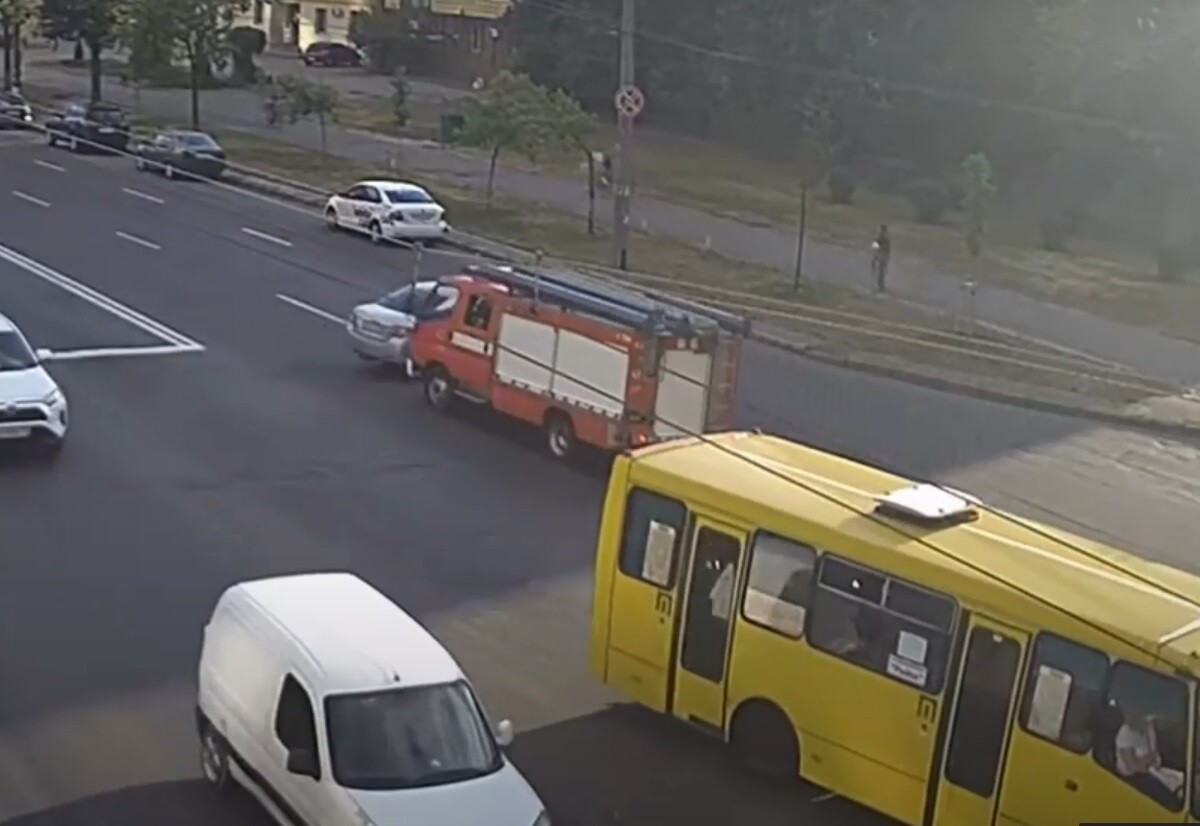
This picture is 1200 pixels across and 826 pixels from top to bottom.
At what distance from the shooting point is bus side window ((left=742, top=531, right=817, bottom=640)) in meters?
13.3

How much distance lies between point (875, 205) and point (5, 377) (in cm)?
3471

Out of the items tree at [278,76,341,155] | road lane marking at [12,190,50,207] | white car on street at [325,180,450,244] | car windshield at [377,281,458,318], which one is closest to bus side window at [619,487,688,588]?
car windshield at [377,281,458,318]

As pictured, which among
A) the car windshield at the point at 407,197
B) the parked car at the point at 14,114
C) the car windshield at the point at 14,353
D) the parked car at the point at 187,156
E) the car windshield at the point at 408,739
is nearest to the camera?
the car windshield at the point at 408,739

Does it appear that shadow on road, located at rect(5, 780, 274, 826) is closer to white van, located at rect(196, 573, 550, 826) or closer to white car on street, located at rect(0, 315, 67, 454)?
white van, located at rect(196, 573, 550, 826)

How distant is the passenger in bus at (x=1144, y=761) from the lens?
1115cm

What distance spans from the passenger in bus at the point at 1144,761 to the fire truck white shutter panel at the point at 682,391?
1073cm

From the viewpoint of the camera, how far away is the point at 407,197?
41219 millimetres

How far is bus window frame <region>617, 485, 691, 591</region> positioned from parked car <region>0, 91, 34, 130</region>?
164 ft

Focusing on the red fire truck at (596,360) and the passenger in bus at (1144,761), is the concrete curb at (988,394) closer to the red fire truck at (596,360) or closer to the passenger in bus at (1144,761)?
the red fire truck at (596,360)

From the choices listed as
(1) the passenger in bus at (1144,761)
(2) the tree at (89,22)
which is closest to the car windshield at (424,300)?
(1) the passenger in bus at (1144,761)

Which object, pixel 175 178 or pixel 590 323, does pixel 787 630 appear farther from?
pixel 175 178

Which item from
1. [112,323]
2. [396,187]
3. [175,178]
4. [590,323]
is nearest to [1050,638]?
[590,323]

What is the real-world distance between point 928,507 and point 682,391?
9.32 metres

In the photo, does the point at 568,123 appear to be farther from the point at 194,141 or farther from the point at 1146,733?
the point at 1146,733
